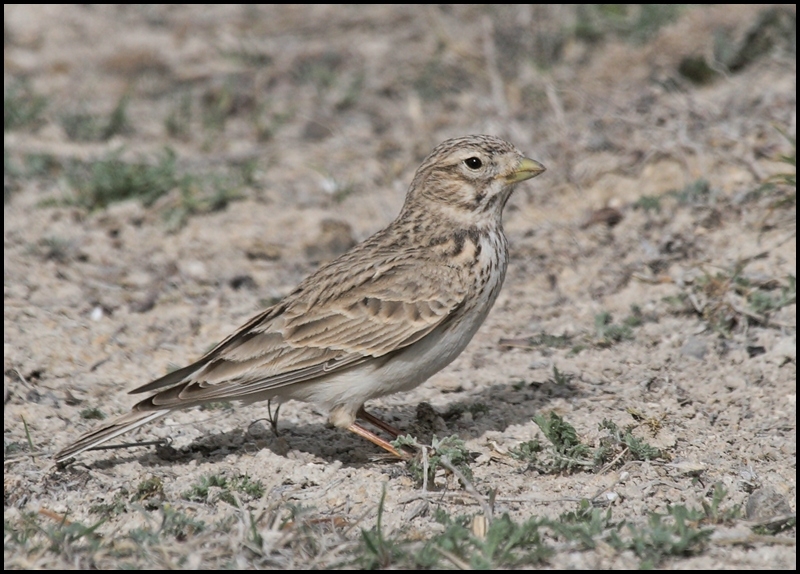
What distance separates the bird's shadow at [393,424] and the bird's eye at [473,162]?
1275mm

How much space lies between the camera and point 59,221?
848cm

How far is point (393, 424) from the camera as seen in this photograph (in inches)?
235

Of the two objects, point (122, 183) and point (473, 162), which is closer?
point (473, 162)

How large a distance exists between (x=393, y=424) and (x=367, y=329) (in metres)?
0.79

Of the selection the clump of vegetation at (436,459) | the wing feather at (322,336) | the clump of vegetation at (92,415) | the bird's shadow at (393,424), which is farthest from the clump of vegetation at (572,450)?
the clump of vegetation at (92,415)

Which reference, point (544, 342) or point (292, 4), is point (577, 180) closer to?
point (544, 342)

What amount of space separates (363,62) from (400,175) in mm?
2696

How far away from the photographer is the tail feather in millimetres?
5070

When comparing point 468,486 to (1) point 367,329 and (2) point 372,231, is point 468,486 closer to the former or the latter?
(1) point 367,329

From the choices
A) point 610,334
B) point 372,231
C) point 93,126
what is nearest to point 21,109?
point 93,126

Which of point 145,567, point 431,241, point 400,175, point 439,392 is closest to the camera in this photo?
point 145,567

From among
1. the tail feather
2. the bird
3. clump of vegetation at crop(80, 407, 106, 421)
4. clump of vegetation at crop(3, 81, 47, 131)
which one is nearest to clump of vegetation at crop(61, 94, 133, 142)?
clump of vegetation at crop(3, 81, 47, 131)

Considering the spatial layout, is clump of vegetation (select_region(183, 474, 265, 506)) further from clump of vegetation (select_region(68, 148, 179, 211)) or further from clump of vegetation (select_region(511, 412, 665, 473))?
clump of vegetation (select_region(68, 148, 179, 211))

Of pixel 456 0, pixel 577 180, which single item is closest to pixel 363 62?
pixel 456 0
